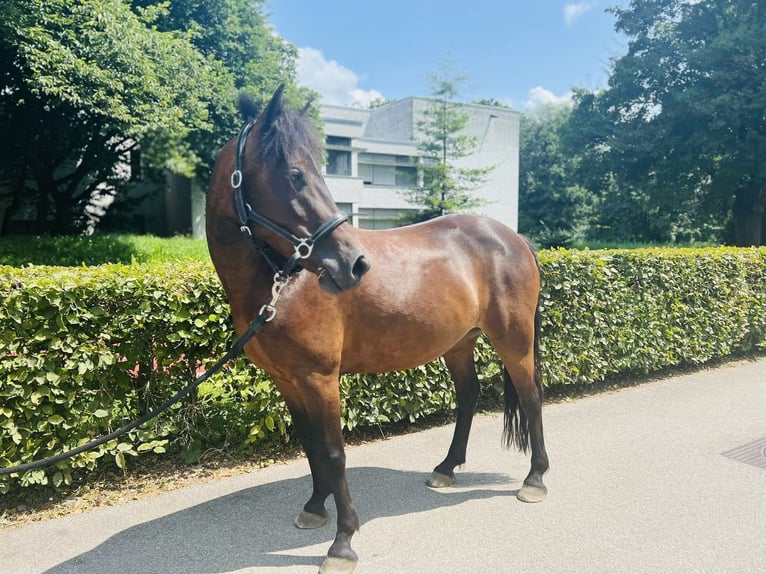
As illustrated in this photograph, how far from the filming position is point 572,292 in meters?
5.83

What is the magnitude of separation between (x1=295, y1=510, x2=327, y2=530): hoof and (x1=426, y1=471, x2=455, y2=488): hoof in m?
0.88

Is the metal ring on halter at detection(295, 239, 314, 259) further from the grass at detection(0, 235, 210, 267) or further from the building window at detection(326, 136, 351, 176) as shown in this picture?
the building window at detection(326, 136, 351, 176)

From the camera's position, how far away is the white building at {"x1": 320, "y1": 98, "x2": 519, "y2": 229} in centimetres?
3212

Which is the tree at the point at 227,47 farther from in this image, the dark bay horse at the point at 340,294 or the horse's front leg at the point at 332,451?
the horse's front leg at the point at 332,451

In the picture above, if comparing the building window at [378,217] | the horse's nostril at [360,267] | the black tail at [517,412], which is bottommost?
the black tail at [517,412]

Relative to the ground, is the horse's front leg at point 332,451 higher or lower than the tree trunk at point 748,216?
lower

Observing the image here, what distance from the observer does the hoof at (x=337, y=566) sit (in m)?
2.56

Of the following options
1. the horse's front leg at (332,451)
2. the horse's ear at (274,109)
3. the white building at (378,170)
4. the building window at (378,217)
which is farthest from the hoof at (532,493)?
the building window at (378,217)

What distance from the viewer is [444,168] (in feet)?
102

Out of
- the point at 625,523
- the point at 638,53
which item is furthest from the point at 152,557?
the point at 638,53

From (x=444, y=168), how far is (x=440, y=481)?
28.8 m

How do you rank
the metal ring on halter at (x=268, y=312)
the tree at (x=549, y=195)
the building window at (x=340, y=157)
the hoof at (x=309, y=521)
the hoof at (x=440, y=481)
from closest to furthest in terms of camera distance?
the metal ring on halter at (x=268, y=312), the hoof at (x=309, y=521), the hoof at (x=440, y=481), the building window at (x=340, y=157), the tree at (x=549, y=195)

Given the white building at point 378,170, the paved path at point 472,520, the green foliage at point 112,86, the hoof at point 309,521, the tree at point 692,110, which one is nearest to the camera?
the paved path at point 472,520

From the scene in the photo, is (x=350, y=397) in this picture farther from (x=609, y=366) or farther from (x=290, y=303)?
(x=609, y=366)
